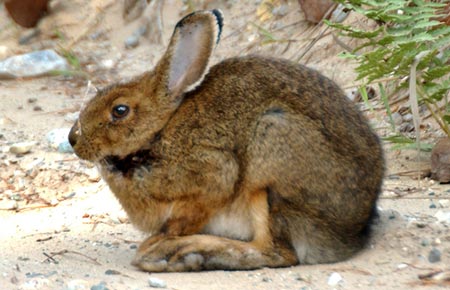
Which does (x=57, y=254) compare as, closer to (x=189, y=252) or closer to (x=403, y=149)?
(x=189, y=252)

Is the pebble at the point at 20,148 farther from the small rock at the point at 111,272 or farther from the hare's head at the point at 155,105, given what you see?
the small rock at the point at 111,272

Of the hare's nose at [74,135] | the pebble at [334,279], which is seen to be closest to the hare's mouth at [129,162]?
the hare's nose at [74,135]

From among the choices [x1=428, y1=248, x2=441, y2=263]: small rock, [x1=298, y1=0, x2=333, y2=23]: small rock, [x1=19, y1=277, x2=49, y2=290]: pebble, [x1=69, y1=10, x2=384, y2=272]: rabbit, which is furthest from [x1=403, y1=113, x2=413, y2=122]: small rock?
[x1=19, y1=277, x2=49, y2=290]: pebble

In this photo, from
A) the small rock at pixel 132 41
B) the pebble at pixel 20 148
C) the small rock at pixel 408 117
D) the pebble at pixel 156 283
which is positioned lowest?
the small rock at pixel 132 41

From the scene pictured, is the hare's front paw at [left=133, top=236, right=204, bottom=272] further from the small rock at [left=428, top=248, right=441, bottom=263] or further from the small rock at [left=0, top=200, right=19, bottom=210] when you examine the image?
the small rock at [left=0, top=200, right=19, bottom=210]

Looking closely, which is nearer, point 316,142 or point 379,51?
point 316,142

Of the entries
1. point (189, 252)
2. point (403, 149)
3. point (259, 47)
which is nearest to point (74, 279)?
point (189, 252)
